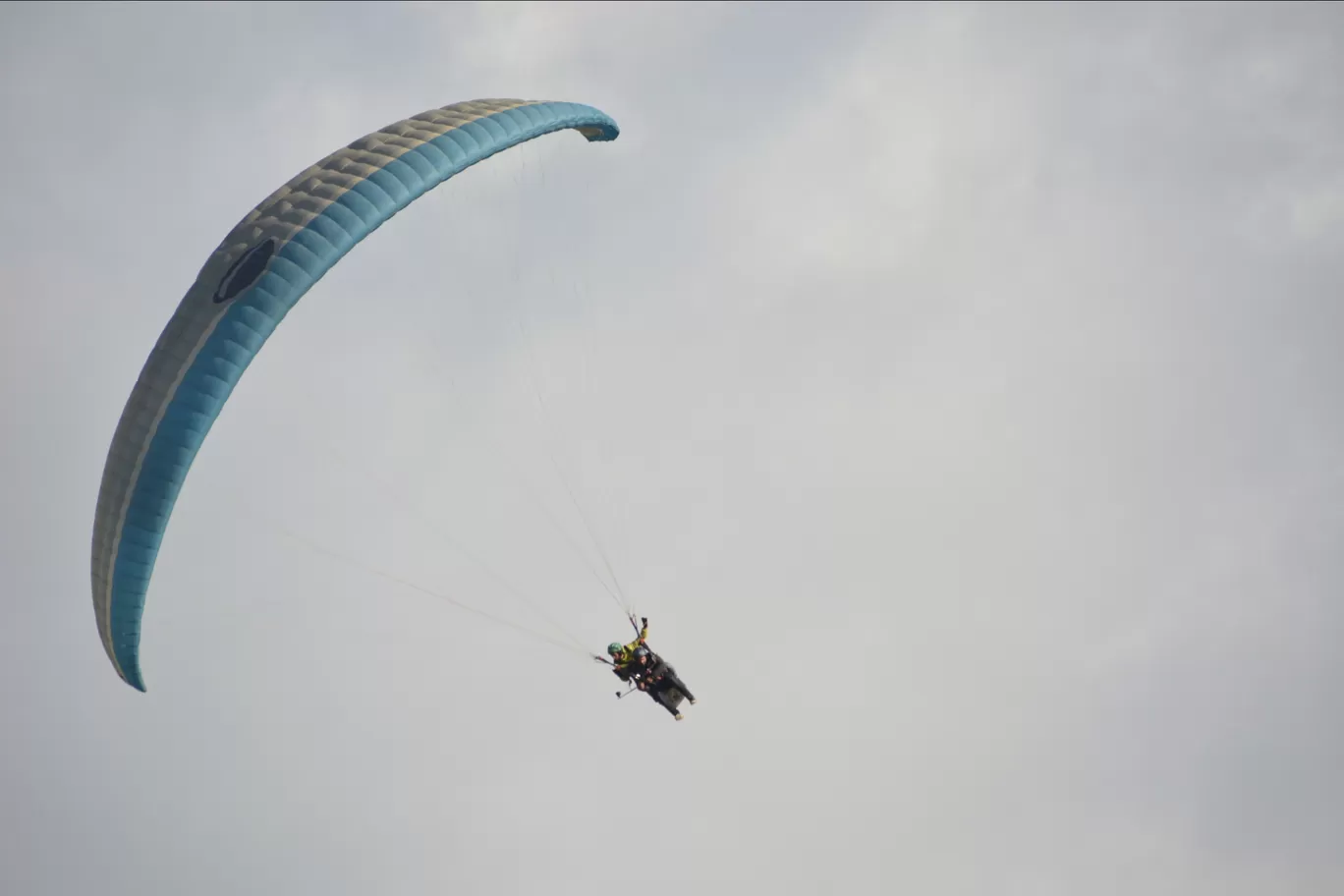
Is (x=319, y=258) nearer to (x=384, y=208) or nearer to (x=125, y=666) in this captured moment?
(x=384, y=208)

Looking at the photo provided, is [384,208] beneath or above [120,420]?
above

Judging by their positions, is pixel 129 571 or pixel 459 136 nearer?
pixel 129 571

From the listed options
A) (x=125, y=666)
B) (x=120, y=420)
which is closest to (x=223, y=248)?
(x=120, y=420)

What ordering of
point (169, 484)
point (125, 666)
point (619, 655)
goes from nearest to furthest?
point (169, 484), point (125, 666), point (619, 655)

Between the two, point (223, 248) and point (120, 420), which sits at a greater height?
point (223, 248)

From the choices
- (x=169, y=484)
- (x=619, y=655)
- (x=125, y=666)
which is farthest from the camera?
(x=619, y=655)

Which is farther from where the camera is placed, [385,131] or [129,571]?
[385,131]

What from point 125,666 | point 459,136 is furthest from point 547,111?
point 125,666

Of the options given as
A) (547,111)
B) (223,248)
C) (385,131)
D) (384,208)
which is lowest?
(223,248)

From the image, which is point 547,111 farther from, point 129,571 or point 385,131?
point 129,571
